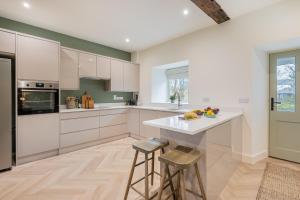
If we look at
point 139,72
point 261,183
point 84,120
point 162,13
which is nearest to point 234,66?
point 162,13

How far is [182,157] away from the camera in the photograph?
1.42m

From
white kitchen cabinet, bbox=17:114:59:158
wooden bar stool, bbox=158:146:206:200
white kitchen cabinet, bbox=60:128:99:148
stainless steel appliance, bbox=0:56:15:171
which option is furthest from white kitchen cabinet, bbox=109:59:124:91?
wooden bar stool, bbox=158:146:206:200

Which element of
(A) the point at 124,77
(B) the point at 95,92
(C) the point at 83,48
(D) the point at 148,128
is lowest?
(D) the point at 148,128

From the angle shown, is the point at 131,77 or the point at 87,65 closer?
the point at 87,65

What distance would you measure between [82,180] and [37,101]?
168cm

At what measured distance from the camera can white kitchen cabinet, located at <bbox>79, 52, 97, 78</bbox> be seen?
357 cm

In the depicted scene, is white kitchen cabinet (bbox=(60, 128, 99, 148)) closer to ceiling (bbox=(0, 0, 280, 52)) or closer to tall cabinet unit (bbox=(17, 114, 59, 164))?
tall cabinet unit (bbox=(17, 114, 59, 164))

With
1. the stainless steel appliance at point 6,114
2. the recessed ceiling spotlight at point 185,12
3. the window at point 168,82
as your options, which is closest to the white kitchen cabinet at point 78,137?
the stainless steel appliance at point 6,114

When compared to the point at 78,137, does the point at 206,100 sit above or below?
above

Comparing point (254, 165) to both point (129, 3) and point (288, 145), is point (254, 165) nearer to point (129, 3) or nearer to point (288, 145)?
point (288, 145)

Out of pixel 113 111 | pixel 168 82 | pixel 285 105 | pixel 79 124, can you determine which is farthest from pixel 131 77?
pixel 285 105

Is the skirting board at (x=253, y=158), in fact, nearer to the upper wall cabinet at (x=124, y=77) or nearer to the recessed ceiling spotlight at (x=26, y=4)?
the upper wall cabinet at (x=124, y=77)

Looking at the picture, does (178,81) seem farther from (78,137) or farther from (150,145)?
(150,145)

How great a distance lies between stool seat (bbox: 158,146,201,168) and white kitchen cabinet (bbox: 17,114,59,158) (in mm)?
2424
